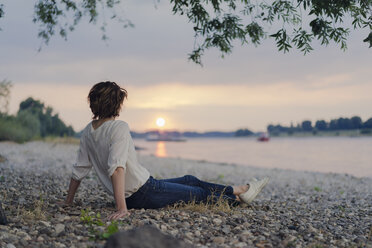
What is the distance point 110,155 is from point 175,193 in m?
1.37

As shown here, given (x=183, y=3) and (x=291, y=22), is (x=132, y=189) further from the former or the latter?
(x=291, y=22)

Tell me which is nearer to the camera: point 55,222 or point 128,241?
point 128,241

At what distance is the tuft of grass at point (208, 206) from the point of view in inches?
231

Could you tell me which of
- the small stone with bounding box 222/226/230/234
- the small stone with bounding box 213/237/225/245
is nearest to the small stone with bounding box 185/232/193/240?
Answer: the small stone with bounding box 213/237/225/245

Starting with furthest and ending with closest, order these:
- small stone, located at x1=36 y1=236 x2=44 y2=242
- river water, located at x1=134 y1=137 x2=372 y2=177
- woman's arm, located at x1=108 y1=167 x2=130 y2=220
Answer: river water, located at x1=134 y1=137 x2=372 y2=177 → woman's arm, located at x1=108 y1=167 x2=130 y2=220 → small stone, located at x1=36 y1=236 x2=44 y2=242

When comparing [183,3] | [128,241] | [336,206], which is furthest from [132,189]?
[336,206]

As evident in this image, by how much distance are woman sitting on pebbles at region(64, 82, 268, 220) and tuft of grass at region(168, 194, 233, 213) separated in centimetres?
7

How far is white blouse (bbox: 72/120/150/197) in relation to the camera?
5117 millimetres

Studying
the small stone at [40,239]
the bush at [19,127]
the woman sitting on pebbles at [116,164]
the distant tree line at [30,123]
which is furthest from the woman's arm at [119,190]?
the bush at [19,127]

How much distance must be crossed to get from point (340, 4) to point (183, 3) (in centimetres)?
292

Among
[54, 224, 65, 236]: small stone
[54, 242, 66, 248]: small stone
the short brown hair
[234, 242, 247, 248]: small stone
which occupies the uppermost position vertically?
the short brown hair

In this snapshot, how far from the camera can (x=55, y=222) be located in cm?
492

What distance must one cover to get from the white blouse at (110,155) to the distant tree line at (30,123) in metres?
18.7

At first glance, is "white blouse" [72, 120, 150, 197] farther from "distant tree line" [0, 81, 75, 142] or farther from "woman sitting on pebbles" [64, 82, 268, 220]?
"distant tree line" [0, 81, 75, 142]
